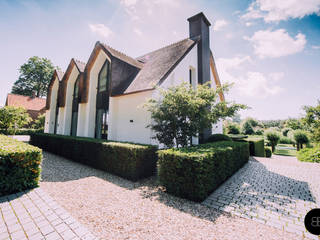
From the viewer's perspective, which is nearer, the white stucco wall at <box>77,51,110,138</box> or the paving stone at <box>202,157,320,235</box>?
the paving stone at <box>202,157,320,235</box>

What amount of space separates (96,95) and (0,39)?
300 inches

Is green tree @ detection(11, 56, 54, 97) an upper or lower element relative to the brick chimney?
upper

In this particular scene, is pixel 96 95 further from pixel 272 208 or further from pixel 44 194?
pixel 272 208

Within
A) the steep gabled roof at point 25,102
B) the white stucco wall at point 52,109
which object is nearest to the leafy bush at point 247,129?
the white stucco wall at point 52,109

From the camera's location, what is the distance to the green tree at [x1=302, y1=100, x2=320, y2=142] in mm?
12977

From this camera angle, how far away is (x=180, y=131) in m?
7.69

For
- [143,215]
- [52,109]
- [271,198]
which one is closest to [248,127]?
[271,198]

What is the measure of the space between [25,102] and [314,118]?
50.4 metres

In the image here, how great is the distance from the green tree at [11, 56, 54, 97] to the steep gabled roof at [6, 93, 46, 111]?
9498mm

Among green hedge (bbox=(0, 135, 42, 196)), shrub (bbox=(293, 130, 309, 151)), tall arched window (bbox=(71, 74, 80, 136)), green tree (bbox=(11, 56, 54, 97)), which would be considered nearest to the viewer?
green hedge (bbox=(0, 135, 42, 196))

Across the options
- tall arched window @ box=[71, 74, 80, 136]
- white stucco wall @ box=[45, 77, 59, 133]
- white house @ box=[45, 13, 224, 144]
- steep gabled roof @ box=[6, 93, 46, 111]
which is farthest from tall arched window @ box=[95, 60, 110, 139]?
steep gabled roof @ box=[6, 93, 46, 111]

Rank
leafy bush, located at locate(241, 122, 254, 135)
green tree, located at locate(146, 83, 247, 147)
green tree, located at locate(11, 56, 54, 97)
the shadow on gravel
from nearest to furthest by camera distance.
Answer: the shadow on gravel, green tree, located at locate(146, 83, 247, 147), leafy bush, located at locate(241, 122, 254, 135), green tree, located at locate(11, 56, 54, 97)

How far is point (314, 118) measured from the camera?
44.9ft

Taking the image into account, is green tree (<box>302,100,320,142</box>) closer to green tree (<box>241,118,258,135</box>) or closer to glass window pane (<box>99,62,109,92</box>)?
green tree (<box>241,118,258,135</box>)
